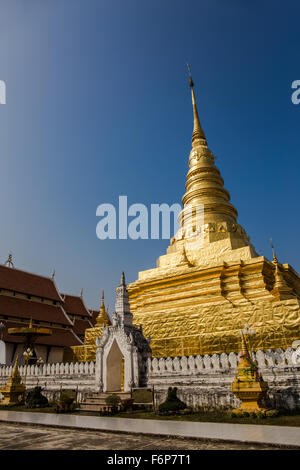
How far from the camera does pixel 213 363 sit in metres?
10.6

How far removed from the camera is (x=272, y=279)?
18500mm

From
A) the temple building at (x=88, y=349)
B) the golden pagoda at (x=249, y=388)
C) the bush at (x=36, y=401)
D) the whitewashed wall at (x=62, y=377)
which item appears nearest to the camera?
the golden pagoda at (x=249, y=388)

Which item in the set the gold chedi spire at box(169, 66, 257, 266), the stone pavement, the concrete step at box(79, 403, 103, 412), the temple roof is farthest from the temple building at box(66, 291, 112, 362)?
the stone pavement

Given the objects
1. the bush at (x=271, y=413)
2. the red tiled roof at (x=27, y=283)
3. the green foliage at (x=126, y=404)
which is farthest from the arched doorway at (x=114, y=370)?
the red tiled roof at (x=27, y=283)

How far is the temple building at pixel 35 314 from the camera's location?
21984 millimetres

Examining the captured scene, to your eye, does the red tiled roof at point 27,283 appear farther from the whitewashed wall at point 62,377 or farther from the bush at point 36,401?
the bush at point 36,401

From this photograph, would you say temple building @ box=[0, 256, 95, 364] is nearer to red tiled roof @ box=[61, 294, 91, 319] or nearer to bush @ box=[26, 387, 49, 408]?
red tiled roof @ box=[61, 294, 91, 319]

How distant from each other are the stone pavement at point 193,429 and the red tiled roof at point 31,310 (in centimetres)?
1502

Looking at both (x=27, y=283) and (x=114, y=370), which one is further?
(x=27, y=283)

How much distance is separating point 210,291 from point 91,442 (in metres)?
13.1

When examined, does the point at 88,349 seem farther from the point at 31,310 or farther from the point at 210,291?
the point at 210,291

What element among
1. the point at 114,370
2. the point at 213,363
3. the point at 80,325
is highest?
the point at 80,325

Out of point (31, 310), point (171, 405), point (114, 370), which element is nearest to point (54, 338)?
point (31, 310)

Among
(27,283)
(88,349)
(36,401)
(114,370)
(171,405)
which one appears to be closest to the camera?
(171,405)
